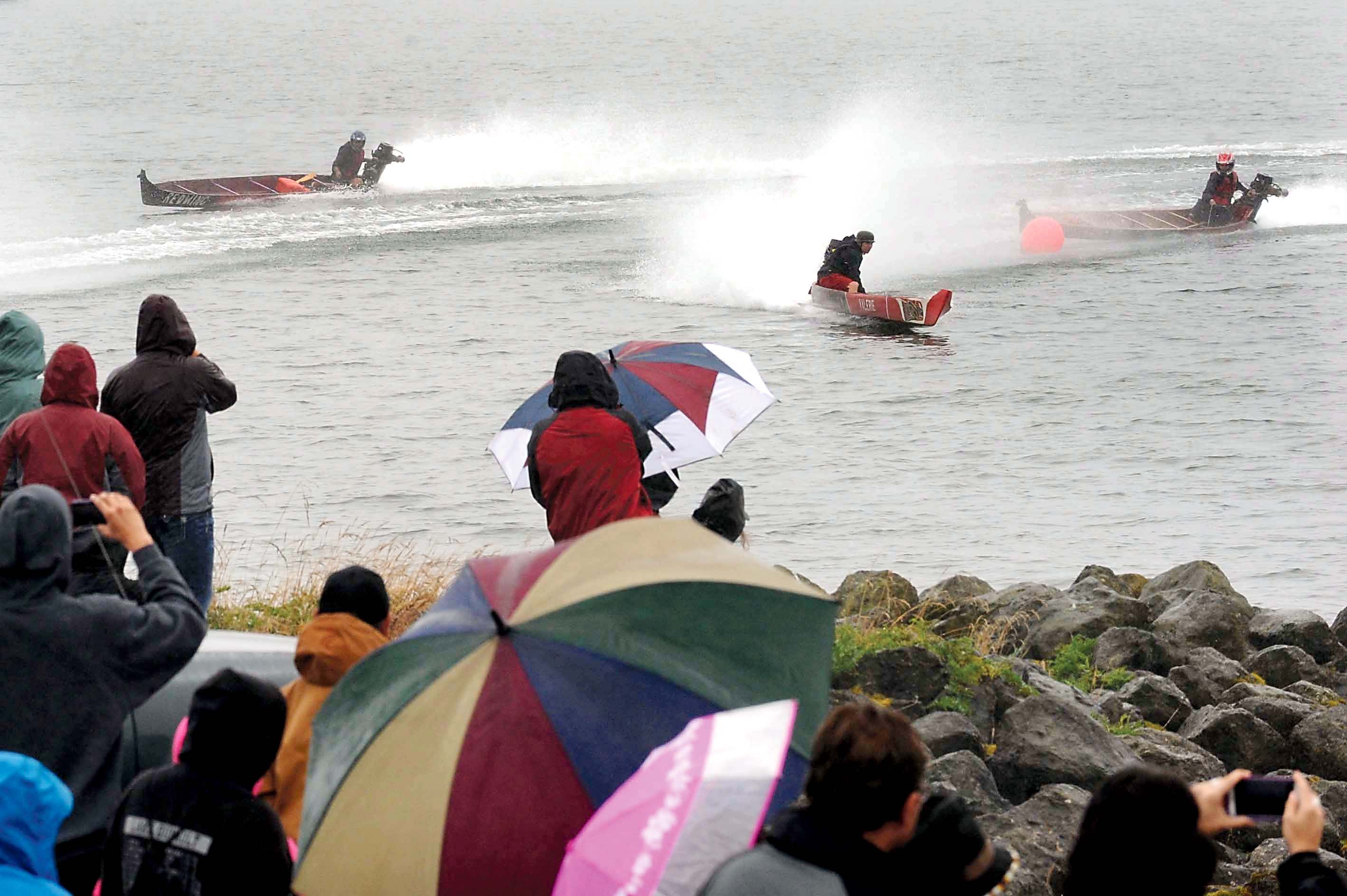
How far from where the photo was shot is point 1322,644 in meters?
11.3

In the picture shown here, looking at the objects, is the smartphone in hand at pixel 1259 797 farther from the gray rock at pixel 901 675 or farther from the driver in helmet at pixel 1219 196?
the driver in helmet at pixel 1219 196

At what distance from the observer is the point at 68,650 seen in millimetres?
4258

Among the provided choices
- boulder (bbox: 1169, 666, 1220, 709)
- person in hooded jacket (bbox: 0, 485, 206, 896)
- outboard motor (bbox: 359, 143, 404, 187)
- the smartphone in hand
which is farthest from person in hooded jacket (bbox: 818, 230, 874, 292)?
the smartphone in hand

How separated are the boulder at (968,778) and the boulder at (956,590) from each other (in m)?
5.05

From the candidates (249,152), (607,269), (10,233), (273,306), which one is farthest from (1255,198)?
(249,152)

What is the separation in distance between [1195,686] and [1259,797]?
679cm

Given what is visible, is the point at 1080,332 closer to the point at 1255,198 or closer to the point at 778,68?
the point at 1255,198

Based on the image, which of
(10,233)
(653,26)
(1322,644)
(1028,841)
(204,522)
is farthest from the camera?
(653,26)

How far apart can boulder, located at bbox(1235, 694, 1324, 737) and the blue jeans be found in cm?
537

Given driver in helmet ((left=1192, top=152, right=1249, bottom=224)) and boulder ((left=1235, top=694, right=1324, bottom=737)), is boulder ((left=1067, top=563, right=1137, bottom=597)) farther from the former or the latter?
driver in helmet ((left=1192, top=152, right=1249, bottom=224))

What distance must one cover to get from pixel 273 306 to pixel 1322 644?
2134 cm

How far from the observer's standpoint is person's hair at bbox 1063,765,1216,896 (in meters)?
3.13

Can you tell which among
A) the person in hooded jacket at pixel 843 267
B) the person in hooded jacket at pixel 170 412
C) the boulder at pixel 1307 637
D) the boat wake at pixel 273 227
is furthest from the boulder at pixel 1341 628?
the boat wake at pixel 273 227

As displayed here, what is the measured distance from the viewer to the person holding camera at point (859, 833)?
3096 millimetres
